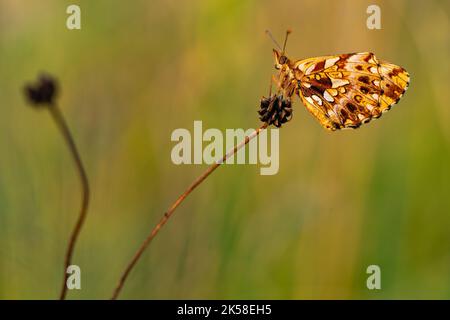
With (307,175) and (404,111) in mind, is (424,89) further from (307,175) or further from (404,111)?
(307,175)

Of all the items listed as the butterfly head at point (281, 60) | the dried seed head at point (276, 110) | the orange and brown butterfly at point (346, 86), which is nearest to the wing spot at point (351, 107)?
the orange and brown butterfly at point (346, 86)

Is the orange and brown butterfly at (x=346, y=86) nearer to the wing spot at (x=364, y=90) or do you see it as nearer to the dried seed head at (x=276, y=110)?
the wing spot at (x=364, y=90)

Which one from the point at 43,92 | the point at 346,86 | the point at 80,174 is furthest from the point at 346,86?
the point at 43,92

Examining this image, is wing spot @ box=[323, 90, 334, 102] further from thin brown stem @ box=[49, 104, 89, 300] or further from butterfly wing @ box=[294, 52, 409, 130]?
thin brown stem @ box=[49, 104, 89, 300]

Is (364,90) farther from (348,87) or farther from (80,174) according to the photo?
(80,174)
